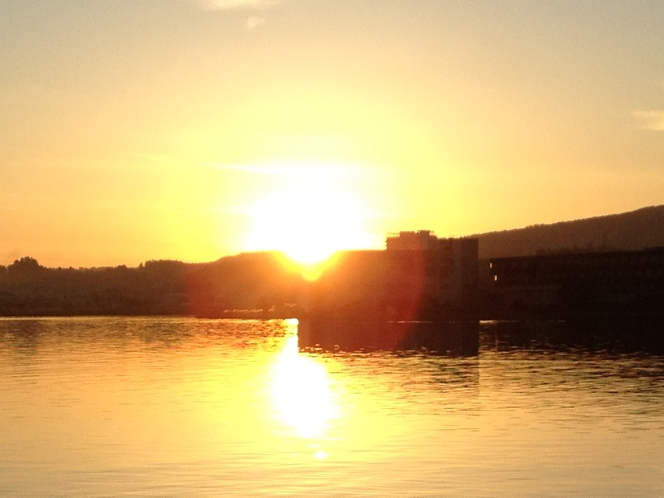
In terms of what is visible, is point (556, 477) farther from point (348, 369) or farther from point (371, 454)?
point (348, 369)

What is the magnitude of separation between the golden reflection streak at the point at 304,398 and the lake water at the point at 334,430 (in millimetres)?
207

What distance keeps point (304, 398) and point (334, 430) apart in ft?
57.2

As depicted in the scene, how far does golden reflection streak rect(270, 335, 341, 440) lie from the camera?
57.2m

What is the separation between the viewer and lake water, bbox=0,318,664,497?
1571 inches

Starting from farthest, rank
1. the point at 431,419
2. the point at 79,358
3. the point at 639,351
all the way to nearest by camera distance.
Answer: the point at 639,351
the point at 79,358
the point at 431,419

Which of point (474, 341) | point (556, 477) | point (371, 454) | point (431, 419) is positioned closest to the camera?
point (556, 477)

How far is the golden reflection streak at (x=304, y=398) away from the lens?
57.2m

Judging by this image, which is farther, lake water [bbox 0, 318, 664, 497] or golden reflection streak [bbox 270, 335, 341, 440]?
golden reflection streak [bbox 270, 335, 341, 440]

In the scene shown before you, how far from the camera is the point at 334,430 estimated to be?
180 ft

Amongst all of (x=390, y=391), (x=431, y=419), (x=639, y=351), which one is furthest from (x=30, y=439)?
(x=639, y=351)

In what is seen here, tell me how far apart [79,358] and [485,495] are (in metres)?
85.1

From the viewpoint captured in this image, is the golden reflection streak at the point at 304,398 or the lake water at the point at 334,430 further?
the golden reflection streak at the point at 304,398

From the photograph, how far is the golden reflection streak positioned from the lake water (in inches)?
8.1

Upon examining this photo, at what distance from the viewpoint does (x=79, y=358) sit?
116 m
